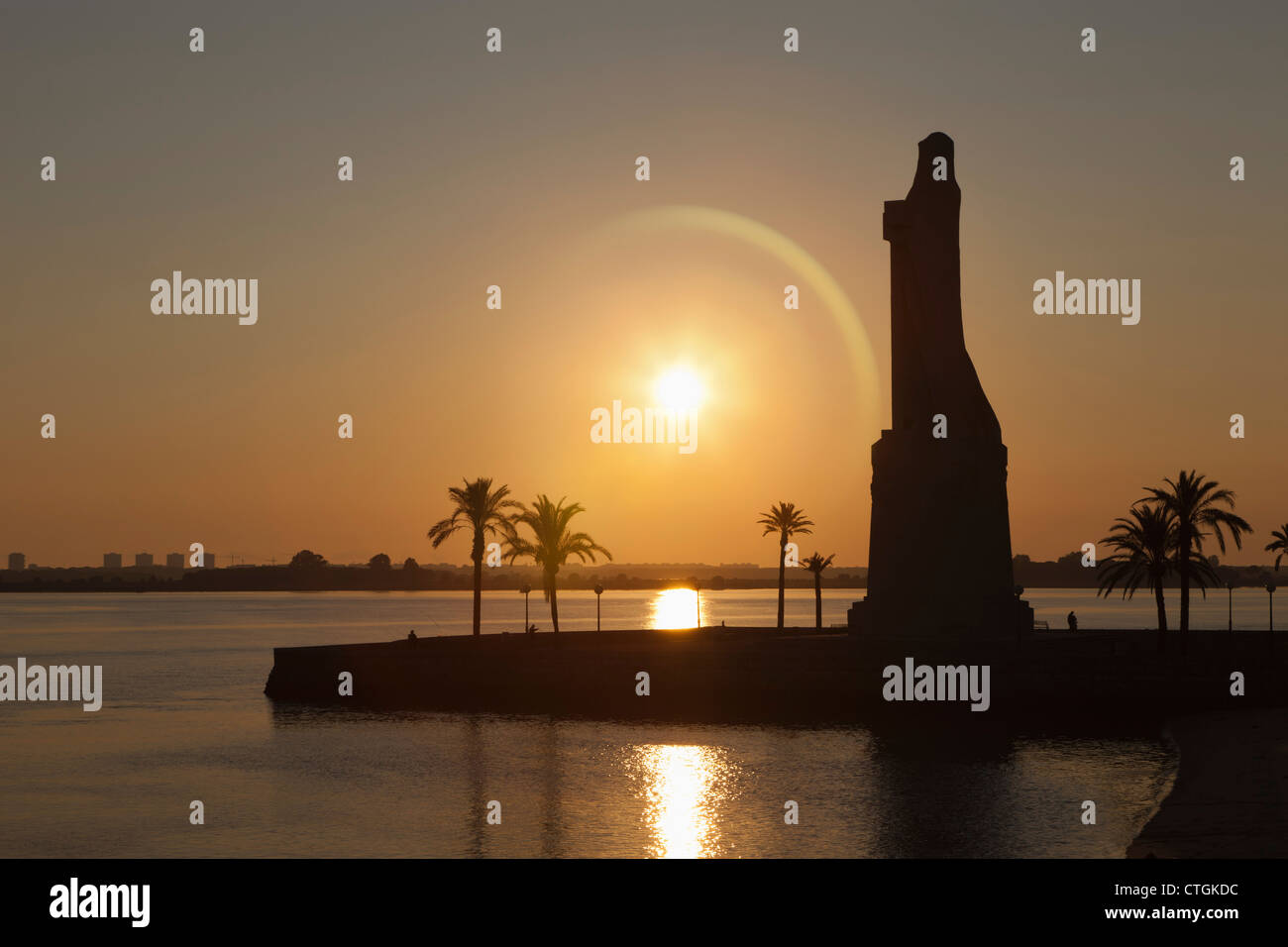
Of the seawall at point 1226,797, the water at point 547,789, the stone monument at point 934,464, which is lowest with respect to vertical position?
the water at point 547,789

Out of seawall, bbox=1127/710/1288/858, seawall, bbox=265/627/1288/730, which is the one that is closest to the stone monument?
seawall, bbox=265/627/1288/730

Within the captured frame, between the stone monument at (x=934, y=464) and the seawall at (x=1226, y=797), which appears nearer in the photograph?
the seawall at (x=1226, y=797)

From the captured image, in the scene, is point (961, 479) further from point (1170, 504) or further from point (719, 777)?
point (719, 777)

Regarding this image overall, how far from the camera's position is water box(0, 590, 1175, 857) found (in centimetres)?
2502

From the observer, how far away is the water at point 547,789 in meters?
25.0

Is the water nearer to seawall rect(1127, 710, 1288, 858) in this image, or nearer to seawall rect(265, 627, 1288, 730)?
seawall rect(1127, 710, 1288, 858)

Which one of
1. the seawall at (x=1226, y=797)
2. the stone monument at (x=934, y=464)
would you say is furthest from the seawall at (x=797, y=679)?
the seawall at (x=1226, y=797)

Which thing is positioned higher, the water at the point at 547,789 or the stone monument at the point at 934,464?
the stone monument at the point at 934,464

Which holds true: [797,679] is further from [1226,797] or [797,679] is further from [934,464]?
[1226,797]

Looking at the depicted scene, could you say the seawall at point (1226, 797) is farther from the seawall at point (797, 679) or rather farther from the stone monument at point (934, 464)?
the stone monument at point (934, 464)

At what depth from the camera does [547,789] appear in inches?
1249
